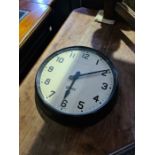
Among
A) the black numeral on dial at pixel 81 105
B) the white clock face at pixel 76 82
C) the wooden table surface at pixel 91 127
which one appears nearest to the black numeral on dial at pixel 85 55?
the white clock face at pixel 76 82

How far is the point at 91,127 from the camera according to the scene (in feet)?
2.90

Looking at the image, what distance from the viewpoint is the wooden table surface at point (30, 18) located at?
119 centimetres

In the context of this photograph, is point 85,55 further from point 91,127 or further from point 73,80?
point 91,127

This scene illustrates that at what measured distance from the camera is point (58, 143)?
0.85 meters

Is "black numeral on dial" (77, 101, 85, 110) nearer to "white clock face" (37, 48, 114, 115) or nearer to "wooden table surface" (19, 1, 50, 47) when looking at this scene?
"white clock face" (37, 48, 114, 115)

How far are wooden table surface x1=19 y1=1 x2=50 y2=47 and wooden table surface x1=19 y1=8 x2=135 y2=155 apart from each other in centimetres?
13

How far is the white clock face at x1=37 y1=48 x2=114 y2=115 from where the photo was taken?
891mm

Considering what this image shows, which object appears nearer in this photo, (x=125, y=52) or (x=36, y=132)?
Result: (x=36, y=132)

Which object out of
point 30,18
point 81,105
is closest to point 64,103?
point 81,105
